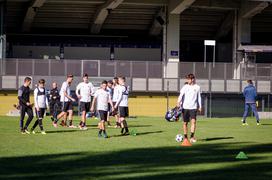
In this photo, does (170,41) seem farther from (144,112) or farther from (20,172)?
(20,172)

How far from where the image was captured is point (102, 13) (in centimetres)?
5159

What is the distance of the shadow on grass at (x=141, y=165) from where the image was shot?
1277 centimetres

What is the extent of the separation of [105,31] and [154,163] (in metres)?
41.9

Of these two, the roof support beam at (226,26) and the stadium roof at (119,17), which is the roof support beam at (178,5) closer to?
the stadium roof at (119,17)

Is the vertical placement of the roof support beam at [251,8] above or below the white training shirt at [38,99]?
above

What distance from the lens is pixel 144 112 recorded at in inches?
1804

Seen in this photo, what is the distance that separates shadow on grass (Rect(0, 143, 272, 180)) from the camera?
41.9ft

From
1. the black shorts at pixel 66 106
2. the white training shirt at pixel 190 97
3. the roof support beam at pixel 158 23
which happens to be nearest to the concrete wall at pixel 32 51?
the roof support beam at pixel 158 23

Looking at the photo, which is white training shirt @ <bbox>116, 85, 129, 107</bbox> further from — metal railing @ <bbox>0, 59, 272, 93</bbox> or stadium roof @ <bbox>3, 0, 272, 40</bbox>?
stadium roof @ <bbox>3, 0, 272, 40</bbox>

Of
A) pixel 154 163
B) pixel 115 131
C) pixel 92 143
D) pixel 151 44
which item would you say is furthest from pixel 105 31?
pixel 154 163

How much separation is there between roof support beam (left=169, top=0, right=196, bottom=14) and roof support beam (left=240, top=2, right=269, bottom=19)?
4196mm

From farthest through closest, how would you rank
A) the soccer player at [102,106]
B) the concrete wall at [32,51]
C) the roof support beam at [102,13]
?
the concrete wall at [32,51] → the roof support beam at [102,13] → the soccer player at [102,106]

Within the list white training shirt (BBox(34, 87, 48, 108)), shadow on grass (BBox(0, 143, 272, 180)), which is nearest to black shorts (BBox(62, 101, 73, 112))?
white training shirt (BBox(34, 87, 48, 108))

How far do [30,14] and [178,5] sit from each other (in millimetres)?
10448
